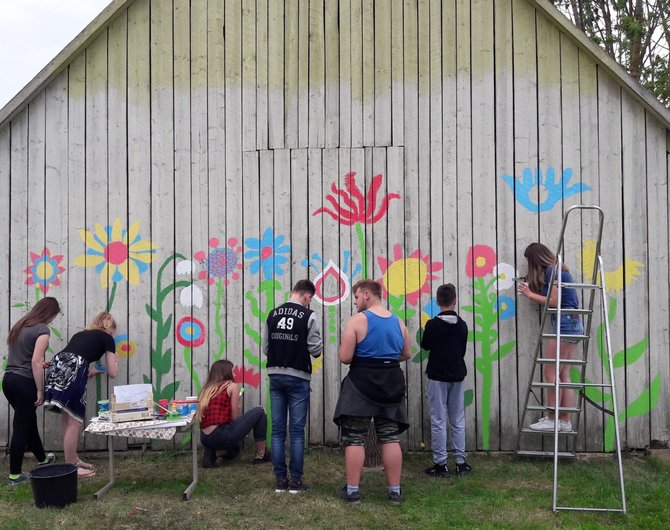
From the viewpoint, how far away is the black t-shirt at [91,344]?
6113 millimetres

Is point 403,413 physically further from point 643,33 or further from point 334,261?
point 643,33

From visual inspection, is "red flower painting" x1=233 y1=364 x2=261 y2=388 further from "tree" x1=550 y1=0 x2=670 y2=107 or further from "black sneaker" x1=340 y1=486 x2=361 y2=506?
"tree" x1=550 y1=0 x2=670 y2=107

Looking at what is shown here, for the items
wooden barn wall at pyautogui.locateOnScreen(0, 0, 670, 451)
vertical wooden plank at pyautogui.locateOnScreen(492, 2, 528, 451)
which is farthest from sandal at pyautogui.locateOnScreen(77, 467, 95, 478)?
vertical wooden plank at pyautogui.locateOnScreen(492, 2, 528, 451)

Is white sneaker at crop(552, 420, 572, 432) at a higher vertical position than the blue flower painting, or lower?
lower

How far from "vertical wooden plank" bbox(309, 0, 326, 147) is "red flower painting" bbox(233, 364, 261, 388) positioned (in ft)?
7.73

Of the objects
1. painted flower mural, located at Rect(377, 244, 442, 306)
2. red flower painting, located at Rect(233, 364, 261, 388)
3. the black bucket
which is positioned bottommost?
the black bucket

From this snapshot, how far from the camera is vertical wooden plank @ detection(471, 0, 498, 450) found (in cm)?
663

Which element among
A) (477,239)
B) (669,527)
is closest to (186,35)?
(477,239)

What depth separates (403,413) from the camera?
210 inches

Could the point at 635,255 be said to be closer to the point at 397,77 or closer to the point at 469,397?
the point at 469,397

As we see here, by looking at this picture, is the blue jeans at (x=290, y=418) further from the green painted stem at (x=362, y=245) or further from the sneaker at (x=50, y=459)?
the sneaker at (x=50, y=459)

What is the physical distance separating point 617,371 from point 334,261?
9.68ft

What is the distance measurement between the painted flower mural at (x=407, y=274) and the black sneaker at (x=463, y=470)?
1573 mm

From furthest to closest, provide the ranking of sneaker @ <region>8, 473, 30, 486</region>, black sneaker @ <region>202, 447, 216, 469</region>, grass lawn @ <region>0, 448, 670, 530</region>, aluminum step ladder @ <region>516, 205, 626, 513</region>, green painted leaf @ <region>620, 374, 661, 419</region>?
1. green painted leaf @ <region>620, 374, 661, 419</region>
2. black sneaker @ <region>202, 447, 216, 469</region>
3. sneaker @ <region>8, 473, 30, 486</region>
4. aluminum step ladder @ <region>516, 205, 626, 513</region>
5. grass lawn @ <region>0, 448, 670, 530</region>
